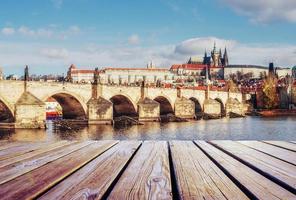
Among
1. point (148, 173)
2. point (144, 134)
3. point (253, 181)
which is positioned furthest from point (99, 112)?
point (253, 181)

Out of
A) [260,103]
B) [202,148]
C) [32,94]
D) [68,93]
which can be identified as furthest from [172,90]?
[202,148]

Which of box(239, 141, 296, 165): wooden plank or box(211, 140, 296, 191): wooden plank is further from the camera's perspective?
box(239, 141, 296, 165): wooden plank

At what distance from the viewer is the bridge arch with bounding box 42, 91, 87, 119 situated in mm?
36934

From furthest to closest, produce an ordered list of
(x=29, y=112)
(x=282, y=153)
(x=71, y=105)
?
(x=71, y=105) → (x=29, y=112) → (x=282, y=153)

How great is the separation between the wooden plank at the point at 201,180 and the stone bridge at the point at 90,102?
2863 cm

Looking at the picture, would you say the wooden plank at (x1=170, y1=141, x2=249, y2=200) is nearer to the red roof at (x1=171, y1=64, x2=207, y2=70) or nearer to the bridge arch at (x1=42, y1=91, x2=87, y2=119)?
the bridge arch at (x1=42, y1=91, x2=87, y2=119)

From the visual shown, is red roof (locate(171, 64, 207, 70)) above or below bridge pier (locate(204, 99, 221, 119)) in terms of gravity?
above

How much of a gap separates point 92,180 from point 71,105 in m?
38.6

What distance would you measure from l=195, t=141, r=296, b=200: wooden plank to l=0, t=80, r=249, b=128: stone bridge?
2886 centimetres

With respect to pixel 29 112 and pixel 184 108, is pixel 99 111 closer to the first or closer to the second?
pixel 29 112

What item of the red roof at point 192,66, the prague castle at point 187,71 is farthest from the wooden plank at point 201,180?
the red roof at point 192,66

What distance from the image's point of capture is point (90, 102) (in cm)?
3797

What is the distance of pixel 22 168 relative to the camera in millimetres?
2408

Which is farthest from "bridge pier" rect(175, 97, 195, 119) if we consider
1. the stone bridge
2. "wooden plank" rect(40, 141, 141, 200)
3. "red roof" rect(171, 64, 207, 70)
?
"red roof" rect(171, 64, 207, 70)
